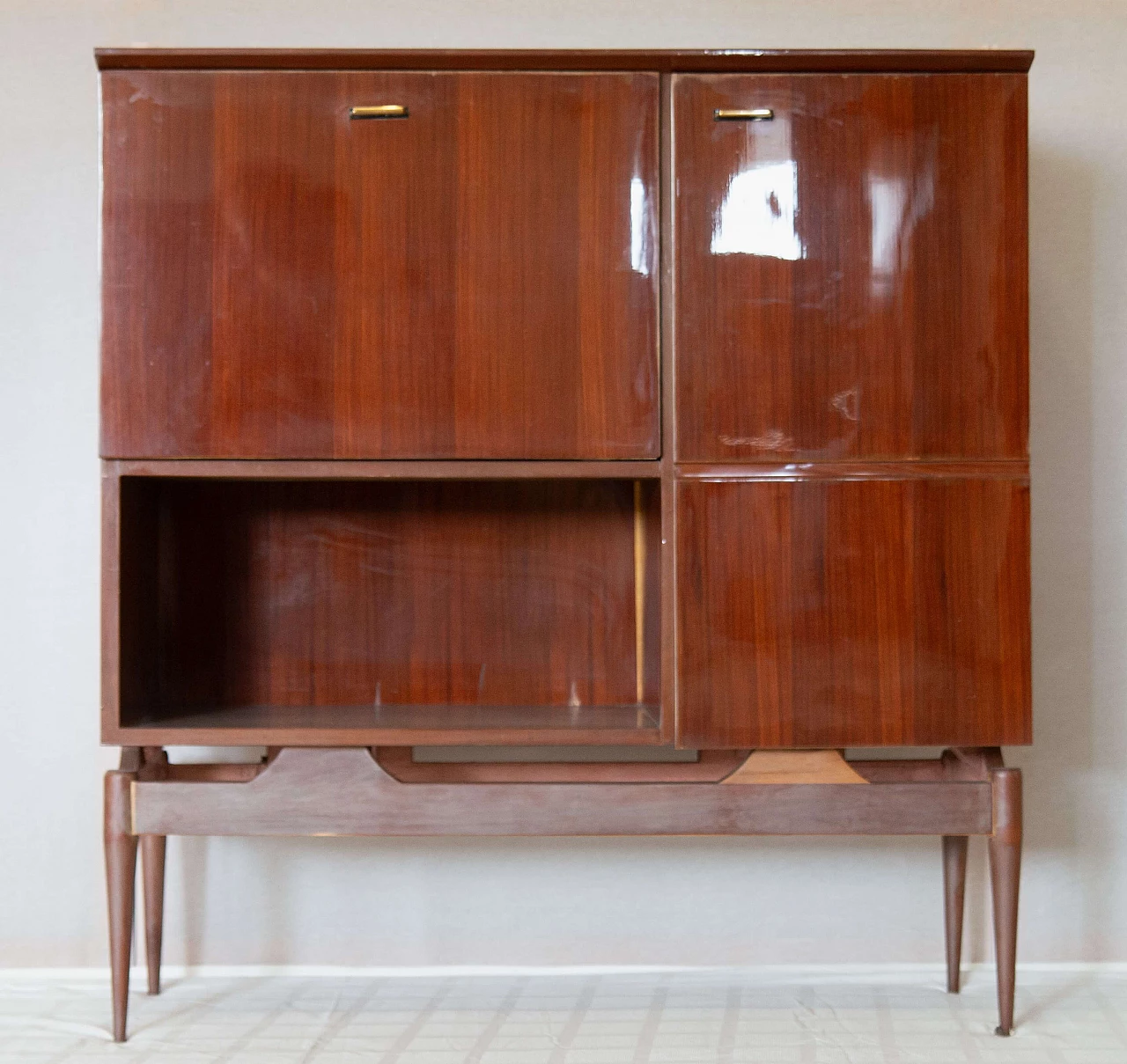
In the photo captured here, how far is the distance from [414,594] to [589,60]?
3.01 feet

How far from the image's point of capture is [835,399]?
1629mm

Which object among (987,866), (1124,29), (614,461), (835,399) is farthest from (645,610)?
(1124,29)

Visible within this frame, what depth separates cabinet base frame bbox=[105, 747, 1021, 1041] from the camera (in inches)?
65.0

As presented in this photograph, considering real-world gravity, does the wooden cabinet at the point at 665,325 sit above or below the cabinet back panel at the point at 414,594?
above

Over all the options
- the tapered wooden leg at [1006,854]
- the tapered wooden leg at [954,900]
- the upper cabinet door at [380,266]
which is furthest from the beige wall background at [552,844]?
the upper cabinet door at [380,266]

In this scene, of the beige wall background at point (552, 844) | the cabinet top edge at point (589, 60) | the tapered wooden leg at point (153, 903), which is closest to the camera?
the cabinet top edge at point (589, 60)

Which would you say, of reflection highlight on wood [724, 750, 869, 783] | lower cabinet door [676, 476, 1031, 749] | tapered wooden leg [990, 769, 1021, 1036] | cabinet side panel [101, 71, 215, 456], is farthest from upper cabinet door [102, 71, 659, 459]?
tapered wooden leg [990, 769, 1021, 1036]

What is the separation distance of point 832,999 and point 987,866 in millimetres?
417

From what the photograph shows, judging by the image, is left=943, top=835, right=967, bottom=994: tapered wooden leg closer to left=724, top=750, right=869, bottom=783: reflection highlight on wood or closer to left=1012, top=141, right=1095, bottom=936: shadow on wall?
left=1012, top=141, right=1095, bottom=936: shadow on wall

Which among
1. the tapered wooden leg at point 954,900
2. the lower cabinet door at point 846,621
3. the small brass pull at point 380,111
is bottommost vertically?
the tapered wooden leg at point 954,900

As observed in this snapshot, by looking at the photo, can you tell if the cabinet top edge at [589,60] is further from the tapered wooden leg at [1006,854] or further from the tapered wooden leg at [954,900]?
the tapered wooden leg at [954,900]

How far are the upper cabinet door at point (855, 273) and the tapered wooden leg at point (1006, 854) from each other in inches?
18.9

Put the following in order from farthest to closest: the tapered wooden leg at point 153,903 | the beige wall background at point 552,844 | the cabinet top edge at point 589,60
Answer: the beige wall background at point 552,844
the tapered wooden leg at point 153,903
the cabinet top edge at point 589,60

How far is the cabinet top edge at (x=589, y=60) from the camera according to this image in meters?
1.62
